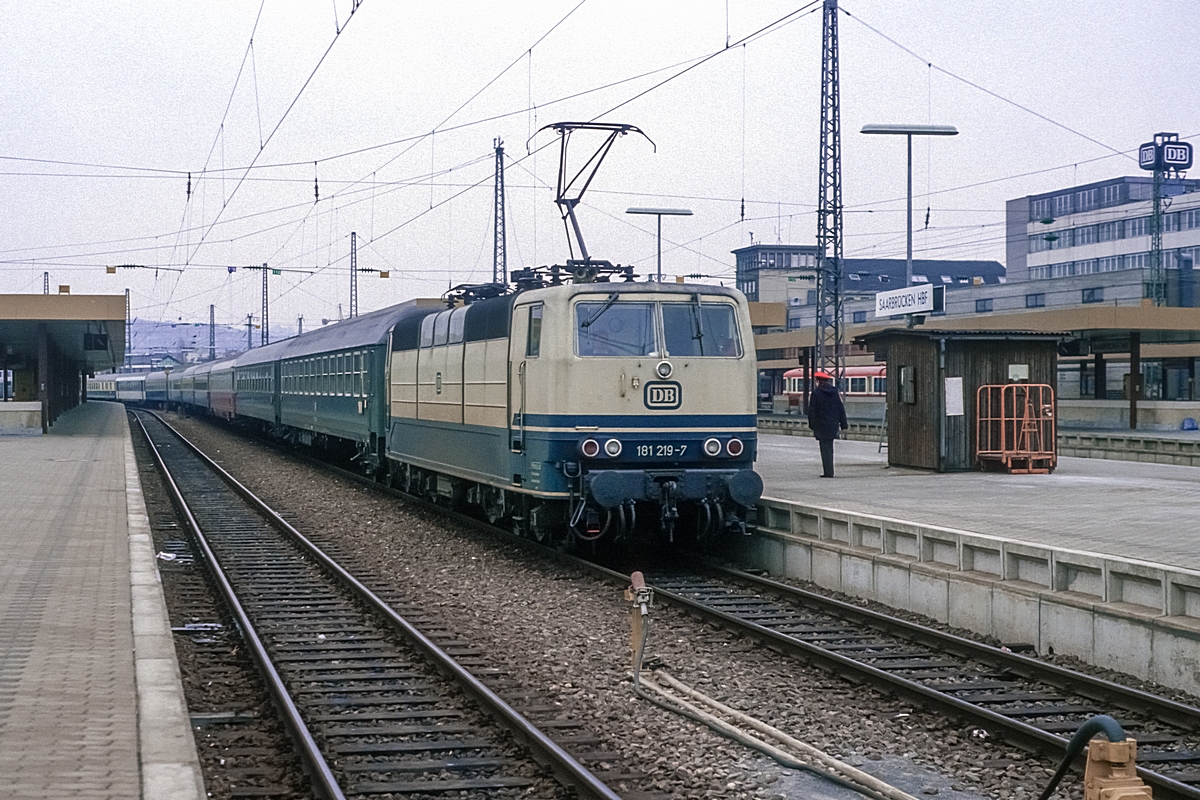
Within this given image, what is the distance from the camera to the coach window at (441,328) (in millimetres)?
17609

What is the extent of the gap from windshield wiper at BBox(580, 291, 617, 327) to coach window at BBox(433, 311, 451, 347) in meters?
4.33

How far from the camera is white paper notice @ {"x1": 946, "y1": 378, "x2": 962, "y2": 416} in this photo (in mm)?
19344

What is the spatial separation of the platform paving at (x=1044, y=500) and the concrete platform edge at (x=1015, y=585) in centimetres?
66

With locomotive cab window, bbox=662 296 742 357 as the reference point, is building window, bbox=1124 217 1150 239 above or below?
above

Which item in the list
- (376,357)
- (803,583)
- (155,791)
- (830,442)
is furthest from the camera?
(376,357)

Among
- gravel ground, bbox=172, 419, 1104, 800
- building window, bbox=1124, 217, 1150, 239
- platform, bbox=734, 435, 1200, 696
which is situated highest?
building window, bbox=1124, 217, 1150, 239

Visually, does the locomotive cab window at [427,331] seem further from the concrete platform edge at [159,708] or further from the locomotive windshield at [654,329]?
the concrete platform edge at [159,708]

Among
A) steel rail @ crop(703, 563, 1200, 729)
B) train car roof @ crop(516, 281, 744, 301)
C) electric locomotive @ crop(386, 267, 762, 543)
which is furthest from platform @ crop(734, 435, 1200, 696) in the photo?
train car roof @ crop(516, 281, 744, 301)

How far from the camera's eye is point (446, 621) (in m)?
11.2

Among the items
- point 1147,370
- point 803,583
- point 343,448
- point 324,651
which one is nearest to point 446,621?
point 324,651

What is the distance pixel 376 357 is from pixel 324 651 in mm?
12844

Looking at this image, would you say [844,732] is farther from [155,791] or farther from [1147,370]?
[1147,370]

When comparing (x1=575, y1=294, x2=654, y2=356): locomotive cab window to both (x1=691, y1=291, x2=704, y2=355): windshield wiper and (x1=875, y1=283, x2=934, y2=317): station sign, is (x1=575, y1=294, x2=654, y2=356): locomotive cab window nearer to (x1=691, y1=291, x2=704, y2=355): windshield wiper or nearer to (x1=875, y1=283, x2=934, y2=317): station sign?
(x1=691, y1=291, x2=704, y2=355): windshield wiper

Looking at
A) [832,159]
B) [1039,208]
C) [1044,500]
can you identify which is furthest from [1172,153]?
[1044,500]
